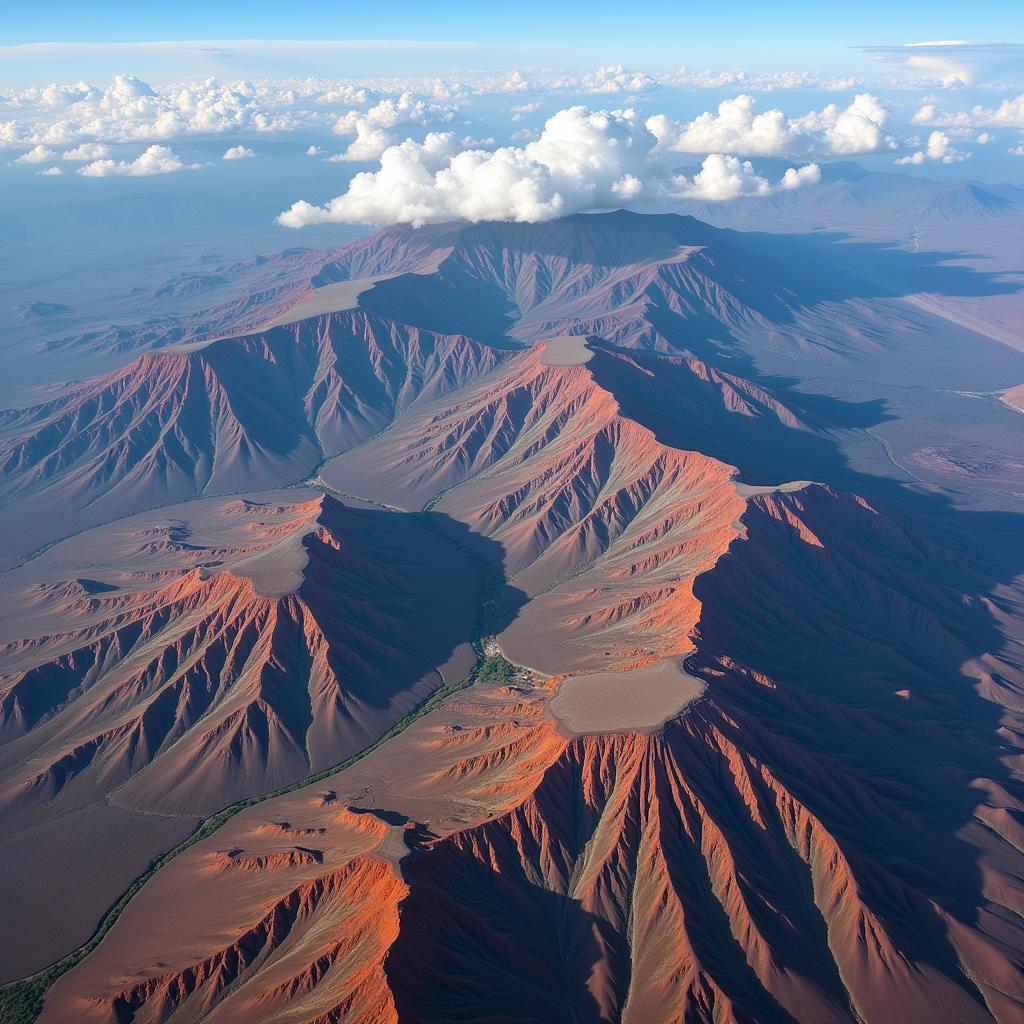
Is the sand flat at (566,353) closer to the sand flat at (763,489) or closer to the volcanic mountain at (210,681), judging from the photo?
the sand flat at (763,489)

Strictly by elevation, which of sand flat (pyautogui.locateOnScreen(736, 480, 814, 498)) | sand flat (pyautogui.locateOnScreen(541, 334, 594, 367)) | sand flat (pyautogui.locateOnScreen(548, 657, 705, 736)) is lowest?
sand flat (pyautogui.locateOnScreen(541, 334, 594, 367))

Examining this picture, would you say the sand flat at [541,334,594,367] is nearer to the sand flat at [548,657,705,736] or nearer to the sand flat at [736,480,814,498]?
the sand flat at [736,480,814,498]

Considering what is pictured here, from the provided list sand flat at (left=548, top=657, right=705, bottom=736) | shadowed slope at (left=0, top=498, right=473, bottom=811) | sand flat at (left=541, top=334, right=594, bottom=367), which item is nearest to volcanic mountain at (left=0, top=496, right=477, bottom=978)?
shadowed slope at (left=0, top=498, right=473, bottom=811)

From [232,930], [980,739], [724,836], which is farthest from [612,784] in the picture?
[980,739]

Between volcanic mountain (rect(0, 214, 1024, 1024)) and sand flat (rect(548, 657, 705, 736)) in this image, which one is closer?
volcanic mountain (rect(0, 214, 1024, 1024))

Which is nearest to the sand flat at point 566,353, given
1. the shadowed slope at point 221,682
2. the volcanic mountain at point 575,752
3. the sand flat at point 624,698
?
the volcanic mountain at point 575,752

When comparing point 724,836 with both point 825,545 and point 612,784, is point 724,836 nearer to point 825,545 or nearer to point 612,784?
point 612,784
